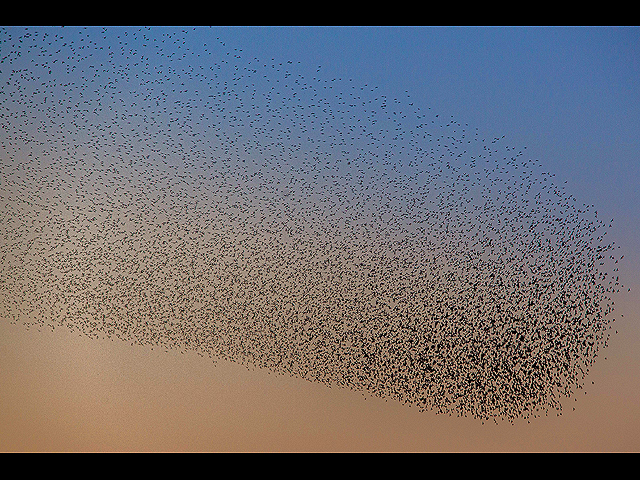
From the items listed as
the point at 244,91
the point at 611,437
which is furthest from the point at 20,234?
the point at 611,437

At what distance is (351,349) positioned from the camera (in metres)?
2.90

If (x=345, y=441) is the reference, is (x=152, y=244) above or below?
above

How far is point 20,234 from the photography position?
2.90 metres

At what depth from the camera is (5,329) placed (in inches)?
113

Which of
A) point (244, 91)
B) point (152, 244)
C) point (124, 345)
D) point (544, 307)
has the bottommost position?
point (124, 345)

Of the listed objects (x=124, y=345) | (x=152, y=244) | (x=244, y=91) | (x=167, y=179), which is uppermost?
(x=244, y=91)

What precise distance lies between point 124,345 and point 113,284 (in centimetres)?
33

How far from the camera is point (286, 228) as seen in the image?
2.96 metres

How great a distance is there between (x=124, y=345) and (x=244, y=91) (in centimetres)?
150

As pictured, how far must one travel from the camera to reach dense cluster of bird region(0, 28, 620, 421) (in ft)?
9.50

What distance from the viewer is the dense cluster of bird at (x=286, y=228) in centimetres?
290

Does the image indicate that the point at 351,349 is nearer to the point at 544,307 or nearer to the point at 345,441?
the point at 345,441
